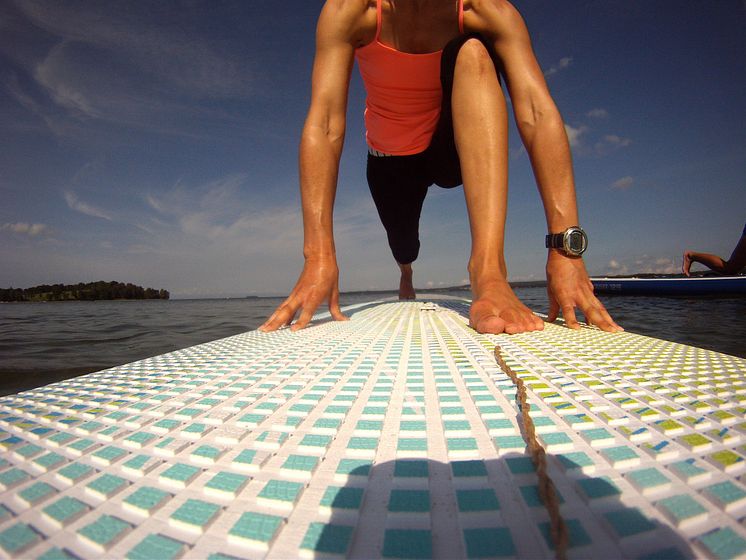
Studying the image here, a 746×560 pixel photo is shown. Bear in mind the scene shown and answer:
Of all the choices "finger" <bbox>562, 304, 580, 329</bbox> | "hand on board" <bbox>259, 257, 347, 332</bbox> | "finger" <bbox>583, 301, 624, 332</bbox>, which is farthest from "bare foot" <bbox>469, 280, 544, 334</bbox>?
"hand on board" <bbox>259, 257, 347, 332</bbox>

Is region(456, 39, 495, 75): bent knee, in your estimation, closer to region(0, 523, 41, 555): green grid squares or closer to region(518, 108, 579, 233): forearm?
region(518, 108, 579, 233): forearm

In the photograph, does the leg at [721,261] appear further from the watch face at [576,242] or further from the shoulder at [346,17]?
the shoulder at [346,17]

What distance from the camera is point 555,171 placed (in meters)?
1.52

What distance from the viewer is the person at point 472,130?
1.42 metres

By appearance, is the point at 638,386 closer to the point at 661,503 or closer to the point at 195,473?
the point at 661,503

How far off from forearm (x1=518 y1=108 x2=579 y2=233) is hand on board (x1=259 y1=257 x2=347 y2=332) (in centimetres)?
111

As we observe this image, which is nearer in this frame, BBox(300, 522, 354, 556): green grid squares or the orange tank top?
BBox(300, 522, 354, 556): green grid squares

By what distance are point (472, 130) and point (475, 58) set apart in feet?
1.20

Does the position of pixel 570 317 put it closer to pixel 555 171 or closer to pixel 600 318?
pixel 600 318

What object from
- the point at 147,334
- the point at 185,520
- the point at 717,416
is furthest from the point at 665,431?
the point at 147,334

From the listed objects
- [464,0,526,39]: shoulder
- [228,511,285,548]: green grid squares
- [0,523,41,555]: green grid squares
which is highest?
[464,0,526,39]: shoulder

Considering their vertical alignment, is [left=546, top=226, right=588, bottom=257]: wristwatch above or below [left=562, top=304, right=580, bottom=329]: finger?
above

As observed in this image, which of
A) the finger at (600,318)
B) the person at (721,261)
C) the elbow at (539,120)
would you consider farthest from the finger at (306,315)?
the person at (721,261)

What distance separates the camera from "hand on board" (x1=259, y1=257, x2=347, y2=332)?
5.07 feet
